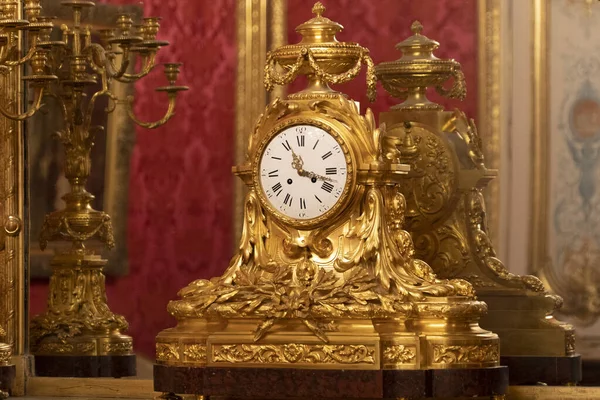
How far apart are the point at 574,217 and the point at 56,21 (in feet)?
6.18

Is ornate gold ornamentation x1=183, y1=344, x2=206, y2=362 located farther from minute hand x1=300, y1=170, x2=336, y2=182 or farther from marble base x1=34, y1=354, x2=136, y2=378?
marble base x1=34, y1=354, x2=136, y2=378

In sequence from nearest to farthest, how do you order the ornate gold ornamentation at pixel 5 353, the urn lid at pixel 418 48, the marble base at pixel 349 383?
the marble base at pixel 349 383 < the urn lid at pixel 418 48 < the ornate gold ornamentation at pixel 5 353

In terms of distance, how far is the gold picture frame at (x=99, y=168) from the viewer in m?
7.30

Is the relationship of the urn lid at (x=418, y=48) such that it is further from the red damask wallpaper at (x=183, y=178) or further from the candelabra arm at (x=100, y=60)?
the candelabra arm at (x=100, y=60)

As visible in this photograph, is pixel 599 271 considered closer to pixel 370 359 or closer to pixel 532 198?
pixel 532 198

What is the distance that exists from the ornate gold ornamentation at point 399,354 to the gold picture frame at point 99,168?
1476 millimetres

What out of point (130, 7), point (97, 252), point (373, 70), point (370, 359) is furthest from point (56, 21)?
point (370, 359)

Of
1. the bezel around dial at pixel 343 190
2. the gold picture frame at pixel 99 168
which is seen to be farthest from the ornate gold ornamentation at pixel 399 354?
the gold picture frame at pixel 99 168

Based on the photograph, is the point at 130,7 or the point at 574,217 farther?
the point at 130,7

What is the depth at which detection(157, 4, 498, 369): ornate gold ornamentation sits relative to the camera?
6.11m

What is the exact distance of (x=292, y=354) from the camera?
6141mm

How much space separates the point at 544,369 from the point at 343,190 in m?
0.79

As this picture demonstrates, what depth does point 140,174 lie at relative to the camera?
7.29m

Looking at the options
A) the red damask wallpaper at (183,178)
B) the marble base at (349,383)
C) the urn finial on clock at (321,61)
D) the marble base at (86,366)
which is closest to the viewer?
the marble base at (349,383)
